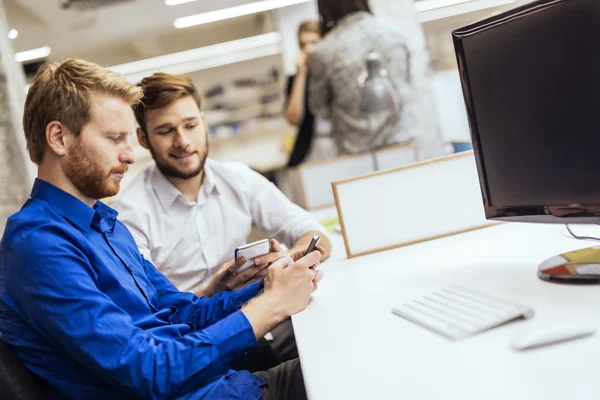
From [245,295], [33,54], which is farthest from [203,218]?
[33,54]

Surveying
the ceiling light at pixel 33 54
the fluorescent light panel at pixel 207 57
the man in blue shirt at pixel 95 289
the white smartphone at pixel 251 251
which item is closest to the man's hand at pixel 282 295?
the man in blue shirt at pixel 95 289

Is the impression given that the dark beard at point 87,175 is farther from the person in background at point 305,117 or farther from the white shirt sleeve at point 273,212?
the person in background at point 305,117

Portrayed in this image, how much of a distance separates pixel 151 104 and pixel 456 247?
1.03 m

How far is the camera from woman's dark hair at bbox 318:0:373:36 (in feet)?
12.2

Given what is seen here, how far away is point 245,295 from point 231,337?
331 mm

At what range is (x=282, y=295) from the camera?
1.21 metres

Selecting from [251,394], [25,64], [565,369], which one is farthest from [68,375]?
[25,64]

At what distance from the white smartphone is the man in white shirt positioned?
0.26 meters

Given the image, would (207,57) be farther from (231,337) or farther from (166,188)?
(231,337)

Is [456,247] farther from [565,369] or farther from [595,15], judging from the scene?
[565,369]

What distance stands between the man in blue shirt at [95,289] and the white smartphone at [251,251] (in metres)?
0.21

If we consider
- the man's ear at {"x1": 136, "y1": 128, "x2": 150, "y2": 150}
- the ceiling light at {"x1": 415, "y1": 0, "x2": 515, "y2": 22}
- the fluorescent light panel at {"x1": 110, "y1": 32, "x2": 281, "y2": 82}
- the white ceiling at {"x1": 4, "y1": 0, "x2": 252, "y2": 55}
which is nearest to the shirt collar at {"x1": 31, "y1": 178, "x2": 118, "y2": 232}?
the man's ear at {"x1": 136, "y1": 128, "x2": 150, "y2": 150}

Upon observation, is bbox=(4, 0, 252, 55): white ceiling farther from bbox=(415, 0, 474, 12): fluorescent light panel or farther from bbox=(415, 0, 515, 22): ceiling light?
bbox=(415, 0, 515, 22): ceiling light

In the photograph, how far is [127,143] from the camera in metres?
1.26
